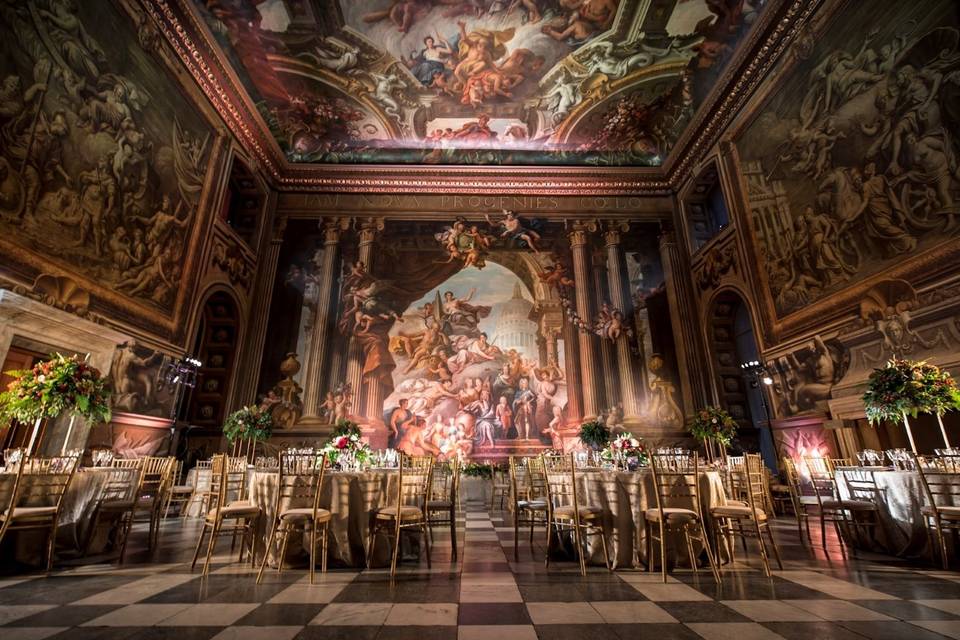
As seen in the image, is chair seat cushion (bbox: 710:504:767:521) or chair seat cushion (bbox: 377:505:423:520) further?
chair seat cushion (bbox: 377:505:423:520)

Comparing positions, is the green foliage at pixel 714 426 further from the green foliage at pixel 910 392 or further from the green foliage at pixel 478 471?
the green foliage at pixel 478 471

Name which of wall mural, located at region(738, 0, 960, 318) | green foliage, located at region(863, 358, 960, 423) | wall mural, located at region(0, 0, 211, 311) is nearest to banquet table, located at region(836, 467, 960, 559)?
green foliage, located at region(863, 358, 960, 423)

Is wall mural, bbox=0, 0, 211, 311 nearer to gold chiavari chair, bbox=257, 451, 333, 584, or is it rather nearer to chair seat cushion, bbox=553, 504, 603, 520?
gold chiavari chair, bbox=257, 451, 333, 584

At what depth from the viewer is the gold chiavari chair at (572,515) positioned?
11.6 ft

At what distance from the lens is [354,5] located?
899 centimetres

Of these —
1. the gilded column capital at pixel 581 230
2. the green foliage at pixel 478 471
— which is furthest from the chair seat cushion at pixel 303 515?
the gilded column capital at pixel 581 230

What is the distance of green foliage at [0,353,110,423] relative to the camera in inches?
158

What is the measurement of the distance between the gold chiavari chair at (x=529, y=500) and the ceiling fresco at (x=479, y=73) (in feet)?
30.9

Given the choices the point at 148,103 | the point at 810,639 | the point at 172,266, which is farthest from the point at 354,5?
the point at 810,639

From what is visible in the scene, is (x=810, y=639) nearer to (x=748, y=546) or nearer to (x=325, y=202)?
(x=748, y=546)

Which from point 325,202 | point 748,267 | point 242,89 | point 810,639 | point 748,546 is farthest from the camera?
point 325,202

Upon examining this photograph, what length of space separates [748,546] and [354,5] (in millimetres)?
11791

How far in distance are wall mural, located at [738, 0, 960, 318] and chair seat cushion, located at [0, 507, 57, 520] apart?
10506mm

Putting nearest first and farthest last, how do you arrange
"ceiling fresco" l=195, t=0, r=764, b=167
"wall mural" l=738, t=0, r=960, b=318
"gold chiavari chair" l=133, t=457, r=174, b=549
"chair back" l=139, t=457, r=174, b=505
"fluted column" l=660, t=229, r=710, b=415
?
"gold chiavari chair" l=133, t=457, r=174, b=549, "wall mural" l=738, t=0, r=960, b=318, "chair back" l=139, t=457, r=174, b=505, "ceiling fresco" l=195, t=0, r=764, b=167, "fluted column" l=660, t=229, r=710, b=415
